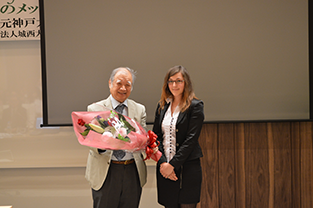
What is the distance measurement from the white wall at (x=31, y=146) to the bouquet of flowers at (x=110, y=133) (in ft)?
3.57

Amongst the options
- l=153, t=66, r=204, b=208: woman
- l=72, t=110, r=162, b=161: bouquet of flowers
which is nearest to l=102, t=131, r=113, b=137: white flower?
l=72, t=110, r=162, b=161: bouquet of flowers

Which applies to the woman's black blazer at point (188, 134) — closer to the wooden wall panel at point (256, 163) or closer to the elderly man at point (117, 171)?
the elderly man at point (117, 171)

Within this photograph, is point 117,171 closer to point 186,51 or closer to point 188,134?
point 188,134

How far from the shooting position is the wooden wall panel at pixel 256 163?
276 cm

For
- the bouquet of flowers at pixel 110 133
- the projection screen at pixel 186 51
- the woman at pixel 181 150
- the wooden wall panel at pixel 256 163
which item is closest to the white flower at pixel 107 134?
the bouquet of flowers at pixel 110 133

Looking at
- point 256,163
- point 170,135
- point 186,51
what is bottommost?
point 256,163

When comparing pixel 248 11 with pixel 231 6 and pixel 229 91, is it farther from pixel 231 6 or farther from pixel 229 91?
pixel 229 91

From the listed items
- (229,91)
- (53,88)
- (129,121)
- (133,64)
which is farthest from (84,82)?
(229,91)

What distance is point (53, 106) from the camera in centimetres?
266

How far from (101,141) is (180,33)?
1.56m

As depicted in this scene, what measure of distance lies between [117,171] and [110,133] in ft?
1.37

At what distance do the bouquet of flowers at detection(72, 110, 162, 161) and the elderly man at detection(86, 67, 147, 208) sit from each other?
175mm

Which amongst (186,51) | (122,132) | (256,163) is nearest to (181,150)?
(122,132)

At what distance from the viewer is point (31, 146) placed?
278 centimetres
